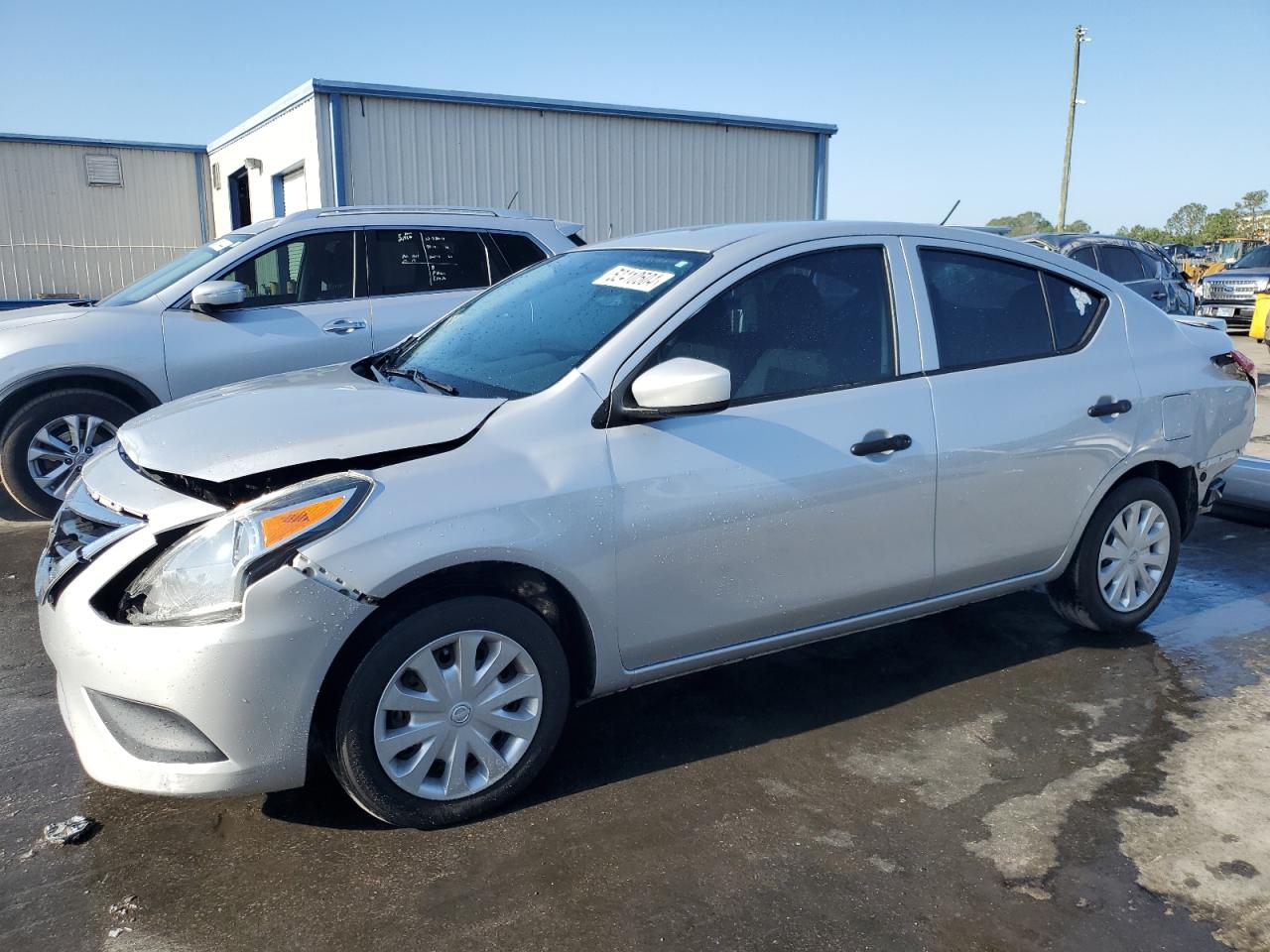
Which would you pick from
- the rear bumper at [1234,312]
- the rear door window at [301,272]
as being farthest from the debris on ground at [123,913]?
the rear bumper at [1234,312]

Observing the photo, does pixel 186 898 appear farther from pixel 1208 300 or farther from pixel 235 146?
pixel 1208 300

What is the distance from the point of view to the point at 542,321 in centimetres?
367

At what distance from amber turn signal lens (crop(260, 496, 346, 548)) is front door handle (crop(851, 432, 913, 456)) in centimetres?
170

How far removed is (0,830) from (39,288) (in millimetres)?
17270

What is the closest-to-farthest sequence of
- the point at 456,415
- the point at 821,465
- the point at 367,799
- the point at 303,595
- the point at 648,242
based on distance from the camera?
the point at 303,595 → the point at 367,799 → the point at 456,415 → the point at 821,465 → the point at 648,242

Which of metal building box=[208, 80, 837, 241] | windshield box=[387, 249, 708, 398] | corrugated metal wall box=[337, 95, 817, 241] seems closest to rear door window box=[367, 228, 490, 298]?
windshield box=[387, 249, 708, 398]

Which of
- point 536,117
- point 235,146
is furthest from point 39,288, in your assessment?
point 536,117

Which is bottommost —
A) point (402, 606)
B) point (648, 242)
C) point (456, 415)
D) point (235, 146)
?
point (402, 606)

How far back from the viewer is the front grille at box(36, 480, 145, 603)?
280 centimetres

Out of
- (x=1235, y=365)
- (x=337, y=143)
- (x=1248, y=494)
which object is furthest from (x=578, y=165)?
(x=1235, y=365)

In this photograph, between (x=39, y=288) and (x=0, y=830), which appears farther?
(x=39, y=288)

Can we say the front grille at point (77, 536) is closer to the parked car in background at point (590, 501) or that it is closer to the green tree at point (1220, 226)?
the parked car in background at point (590, 501)

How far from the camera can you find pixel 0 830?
2965 millimetres

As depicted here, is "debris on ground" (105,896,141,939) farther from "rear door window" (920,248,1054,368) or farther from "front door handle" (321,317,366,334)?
"front door handle" (321,317,366,334)
